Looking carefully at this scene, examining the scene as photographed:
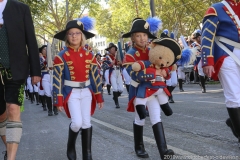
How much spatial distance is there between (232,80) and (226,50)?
1.18ft

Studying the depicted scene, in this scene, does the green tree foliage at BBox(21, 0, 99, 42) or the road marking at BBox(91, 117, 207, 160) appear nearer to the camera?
the road marking at BBox(91, 117, 207, 160)

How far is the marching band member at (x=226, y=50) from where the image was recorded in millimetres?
4367

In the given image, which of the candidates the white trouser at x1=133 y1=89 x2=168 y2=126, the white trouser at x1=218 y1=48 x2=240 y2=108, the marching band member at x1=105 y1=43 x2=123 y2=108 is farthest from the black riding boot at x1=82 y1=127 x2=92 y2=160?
the marching band member at x1=105 y1=43 x2=123 y2=108

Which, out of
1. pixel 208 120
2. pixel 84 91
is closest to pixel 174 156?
pixel 84 91

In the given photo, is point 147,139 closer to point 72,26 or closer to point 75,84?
point 75,84

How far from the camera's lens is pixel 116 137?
6.17m

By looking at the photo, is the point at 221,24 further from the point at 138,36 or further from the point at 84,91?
the point at 84,91

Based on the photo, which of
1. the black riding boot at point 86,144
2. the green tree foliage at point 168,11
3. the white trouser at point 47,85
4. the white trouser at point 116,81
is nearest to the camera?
the black riding boot at point 86,144

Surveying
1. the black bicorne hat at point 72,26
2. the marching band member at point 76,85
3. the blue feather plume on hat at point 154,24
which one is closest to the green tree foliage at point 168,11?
the blue feather plume on hat at point 154,24

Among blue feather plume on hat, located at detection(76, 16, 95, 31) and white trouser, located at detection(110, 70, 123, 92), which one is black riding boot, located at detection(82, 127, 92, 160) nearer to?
blue feather plume on hat, located at detection(76, 16, 95, 31)

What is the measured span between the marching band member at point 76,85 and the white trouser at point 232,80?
1.61 metres

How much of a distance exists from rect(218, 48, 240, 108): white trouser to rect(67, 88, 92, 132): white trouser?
5.55 ft

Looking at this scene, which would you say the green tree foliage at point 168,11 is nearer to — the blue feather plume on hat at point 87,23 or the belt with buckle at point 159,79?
the blue feather plume on hat at point 87,23

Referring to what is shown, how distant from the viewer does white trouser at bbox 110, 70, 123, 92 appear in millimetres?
12188
